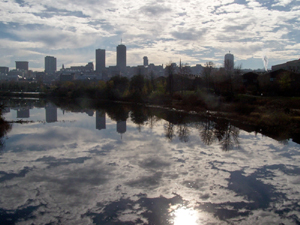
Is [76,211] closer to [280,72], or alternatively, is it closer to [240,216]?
[240,216]

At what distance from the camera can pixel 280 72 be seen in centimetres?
4397

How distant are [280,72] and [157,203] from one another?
1668 inches

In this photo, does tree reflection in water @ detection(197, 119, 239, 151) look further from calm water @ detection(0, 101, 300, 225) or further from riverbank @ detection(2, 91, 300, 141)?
riverbank @ detection(2, 91, 300, 141)

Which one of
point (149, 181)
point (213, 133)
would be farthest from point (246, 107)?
point (149, 181)

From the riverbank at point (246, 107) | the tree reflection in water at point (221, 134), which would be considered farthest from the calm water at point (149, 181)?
the riverbank at point (246, 107)

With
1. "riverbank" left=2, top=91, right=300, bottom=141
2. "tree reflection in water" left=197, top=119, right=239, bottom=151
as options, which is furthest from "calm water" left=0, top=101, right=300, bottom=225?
"riverbank" left=2, top=91, right=300, bottom=141

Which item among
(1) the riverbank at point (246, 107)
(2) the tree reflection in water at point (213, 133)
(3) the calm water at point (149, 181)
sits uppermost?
(1) the riverbank at point (246, 107)

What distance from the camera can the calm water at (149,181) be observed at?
809cm

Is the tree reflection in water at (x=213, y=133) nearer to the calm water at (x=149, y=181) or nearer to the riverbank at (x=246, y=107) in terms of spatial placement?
the calm water at (x=149, y=181)

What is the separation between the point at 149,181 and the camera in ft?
35.1

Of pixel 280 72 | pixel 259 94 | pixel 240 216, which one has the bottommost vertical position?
pixel 240 216

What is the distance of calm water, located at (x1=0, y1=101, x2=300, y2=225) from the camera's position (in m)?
8.09

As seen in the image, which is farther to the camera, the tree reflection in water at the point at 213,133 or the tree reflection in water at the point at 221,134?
the tree reflection in water at the point at 213,133

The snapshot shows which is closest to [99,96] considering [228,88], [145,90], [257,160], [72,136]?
[145,90]
